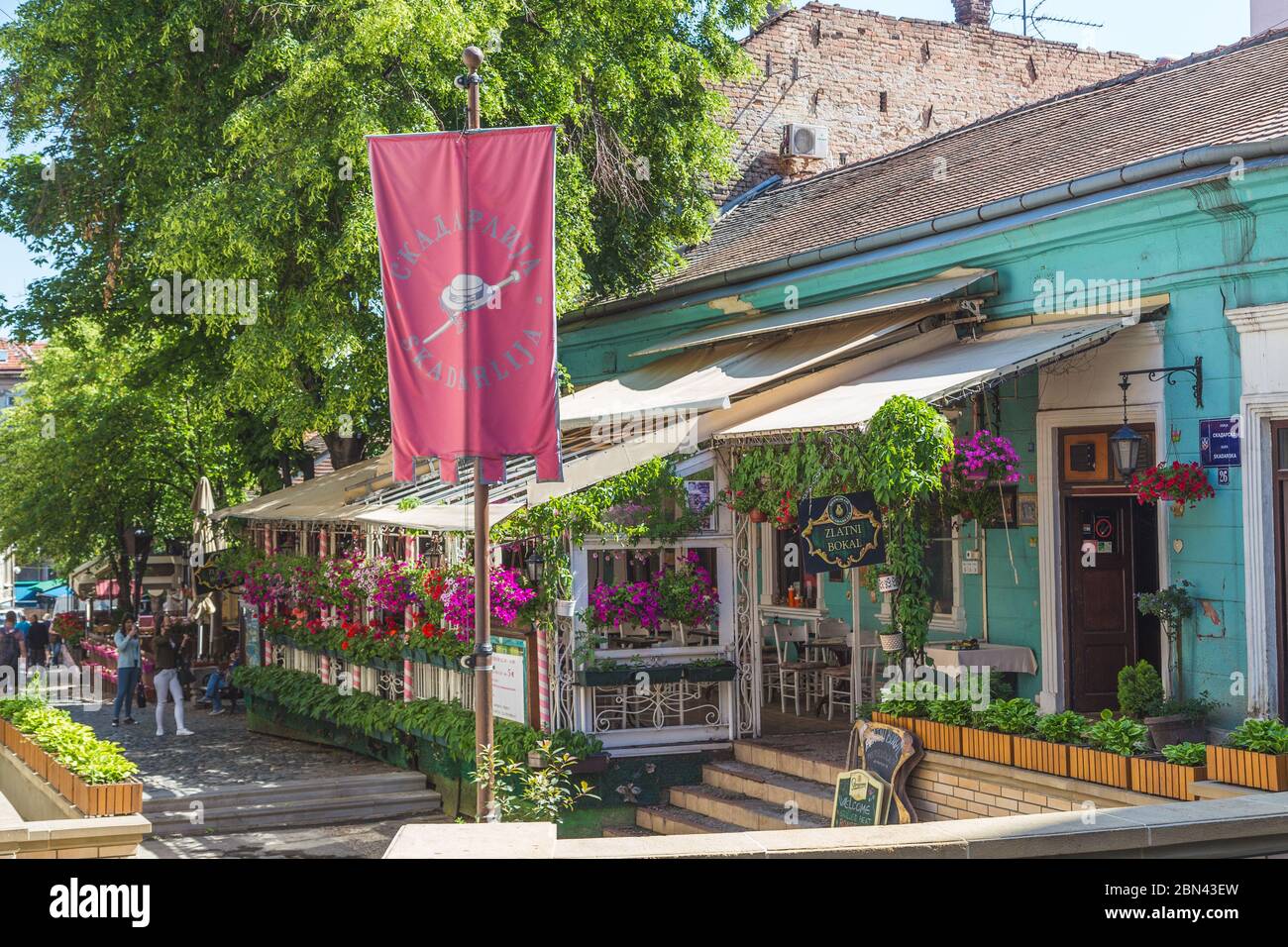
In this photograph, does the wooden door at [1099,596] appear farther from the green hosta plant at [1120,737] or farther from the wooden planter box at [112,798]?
the wooden planter box at [112,798]

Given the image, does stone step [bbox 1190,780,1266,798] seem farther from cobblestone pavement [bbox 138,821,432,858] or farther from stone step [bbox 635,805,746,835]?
cobblestone pavement [bbox 138,821,432,858]

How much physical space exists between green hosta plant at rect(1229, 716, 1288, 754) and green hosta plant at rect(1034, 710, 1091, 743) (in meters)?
1.13

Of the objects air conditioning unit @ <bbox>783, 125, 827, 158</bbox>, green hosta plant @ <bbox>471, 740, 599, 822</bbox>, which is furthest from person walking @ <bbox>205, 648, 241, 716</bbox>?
air conditioning unit @ <bbox>783, 125, 827, 158</bbox>

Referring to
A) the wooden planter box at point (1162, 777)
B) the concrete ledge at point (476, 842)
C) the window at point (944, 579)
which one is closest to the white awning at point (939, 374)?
the window at point (944, 579)

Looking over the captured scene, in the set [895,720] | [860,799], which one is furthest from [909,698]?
[860,799]

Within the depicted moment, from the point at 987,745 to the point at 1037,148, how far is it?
298 inches

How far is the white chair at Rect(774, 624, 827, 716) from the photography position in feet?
48.4

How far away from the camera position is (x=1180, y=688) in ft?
35.8

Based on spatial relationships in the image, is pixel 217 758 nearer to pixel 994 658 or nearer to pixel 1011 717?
pixel 994 658

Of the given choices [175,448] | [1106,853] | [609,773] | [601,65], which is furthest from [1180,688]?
[175,448]

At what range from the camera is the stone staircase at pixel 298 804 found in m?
13.7

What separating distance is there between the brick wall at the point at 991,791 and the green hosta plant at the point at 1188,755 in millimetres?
270
